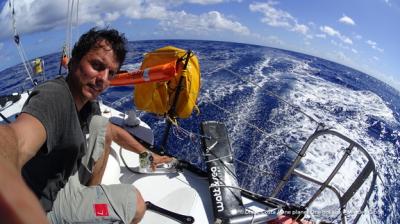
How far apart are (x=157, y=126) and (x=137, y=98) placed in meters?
2.04

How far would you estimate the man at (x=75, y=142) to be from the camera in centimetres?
143

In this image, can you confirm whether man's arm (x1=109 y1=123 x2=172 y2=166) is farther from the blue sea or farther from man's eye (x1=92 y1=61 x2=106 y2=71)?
man's eye (x1=92 y1=61 x2=106 y2=71)

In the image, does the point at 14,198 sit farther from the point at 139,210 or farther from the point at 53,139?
the point at 139,210

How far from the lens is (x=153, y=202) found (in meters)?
2.70

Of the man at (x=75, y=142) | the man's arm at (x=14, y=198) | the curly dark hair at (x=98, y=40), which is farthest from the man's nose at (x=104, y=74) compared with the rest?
the man's arm at (x=14, y=198)

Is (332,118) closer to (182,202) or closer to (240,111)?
(240,111)

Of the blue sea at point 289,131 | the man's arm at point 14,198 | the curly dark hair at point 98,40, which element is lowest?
the blue sea at point 289,131

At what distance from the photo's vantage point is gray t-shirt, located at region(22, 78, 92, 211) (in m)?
1.45

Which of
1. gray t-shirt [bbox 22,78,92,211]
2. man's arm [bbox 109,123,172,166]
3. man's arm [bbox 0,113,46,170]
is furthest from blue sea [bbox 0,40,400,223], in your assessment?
man's arm [bbox 0,113,46,170]

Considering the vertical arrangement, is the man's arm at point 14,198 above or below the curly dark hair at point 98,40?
below

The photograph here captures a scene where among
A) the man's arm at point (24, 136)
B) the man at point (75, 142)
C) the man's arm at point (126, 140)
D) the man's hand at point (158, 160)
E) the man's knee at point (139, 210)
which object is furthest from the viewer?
the man's hand at point (158, 160)

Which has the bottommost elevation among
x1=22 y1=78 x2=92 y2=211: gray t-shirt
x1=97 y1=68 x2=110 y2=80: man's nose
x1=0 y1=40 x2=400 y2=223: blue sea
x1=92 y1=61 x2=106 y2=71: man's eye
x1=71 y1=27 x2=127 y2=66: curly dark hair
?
x1=0 y1=40 x2=400 y2=223: blue sea

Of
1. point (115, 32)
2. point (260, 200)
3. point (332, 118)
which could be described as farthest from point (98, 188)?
point (332, 118)

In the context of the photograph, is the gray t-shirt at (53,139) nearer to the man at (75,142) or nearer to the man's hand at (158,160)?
the man at (75,142)
